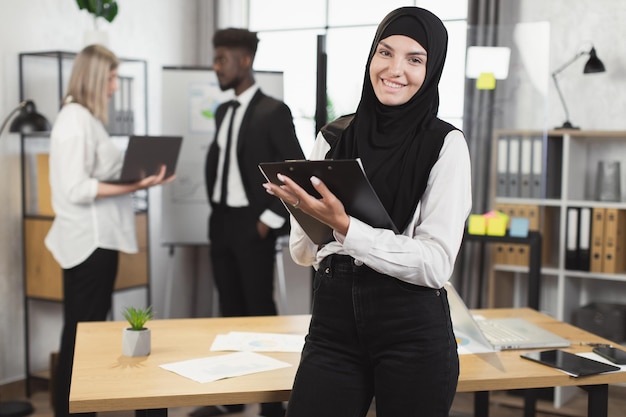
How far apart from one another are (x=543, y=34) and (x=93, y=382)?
3030 millimetres

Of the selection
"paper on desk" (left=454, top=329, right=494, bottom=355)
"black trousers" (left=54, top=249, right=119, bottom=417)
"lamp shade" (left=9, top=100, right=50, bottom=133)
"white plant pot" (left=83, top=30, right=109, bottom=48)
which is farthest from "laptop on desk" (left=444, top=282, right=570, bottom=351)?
"white plant pot" (left=83, top=30, right=109, bottom=48)

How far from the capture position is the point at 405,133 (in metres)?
1.78

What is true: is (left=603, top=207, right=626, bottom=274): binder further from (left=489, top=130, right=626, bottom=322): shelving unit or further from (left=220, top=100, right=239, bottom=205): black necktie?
(left=220, top=100, right=239, bottom=205): black necktie

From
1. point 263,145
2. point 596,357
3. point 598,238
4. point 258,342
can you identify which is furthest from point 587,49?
point 258,342

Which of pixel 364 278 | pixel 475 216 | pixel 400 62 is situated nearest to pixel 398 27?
pixel 400 62

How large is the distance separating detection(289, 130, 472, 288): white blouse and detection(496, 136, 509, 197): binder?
2.60 m

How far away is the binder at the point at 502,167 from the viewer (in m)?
4.26

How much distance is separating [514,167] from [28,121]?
2531 mm

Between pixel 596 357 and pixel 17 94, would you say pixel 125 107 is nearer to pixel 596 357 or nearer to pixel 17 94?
pixel 17 94

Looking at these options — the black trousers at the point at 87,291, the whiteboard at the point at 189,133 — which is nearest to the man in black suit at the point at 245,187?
the black trousers at the point at 87,291

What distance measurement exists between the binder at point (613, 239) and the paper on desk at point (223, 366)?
8.69ft

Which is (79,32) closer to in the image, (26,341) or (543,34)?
(26,341)

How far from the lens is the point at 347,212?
5.59ft

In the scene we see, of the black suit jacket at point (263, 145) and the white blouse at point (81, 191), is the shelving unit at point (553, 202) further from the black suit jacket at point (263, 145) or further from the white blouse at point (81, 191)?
the white blouse at point (81, 191)
